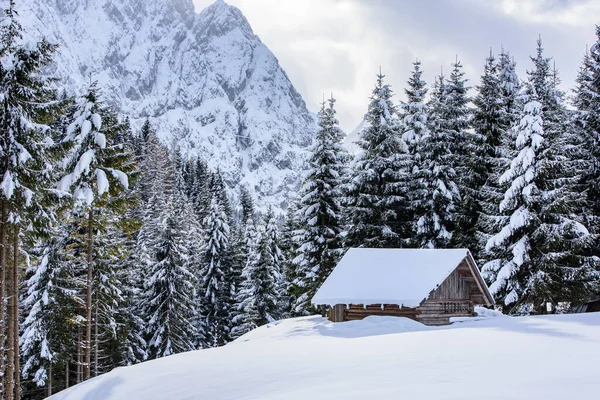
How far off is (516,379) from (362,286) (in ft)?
54.9

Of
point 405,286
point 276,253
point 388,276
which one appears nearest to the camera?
point 405,286

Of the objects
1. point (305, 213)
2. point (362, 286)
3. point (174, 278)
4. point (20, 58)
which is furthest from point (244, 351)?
point (174, 278)

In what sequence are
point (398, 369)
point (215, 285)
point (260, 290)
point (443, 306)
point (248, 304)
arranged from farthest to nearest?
point (215, 285), point (260, 290), point (248, 304), point (443, 306), point (398, 369)

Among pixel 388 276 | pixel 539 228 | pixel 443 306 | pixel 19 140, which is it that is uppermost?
pixel 19 140

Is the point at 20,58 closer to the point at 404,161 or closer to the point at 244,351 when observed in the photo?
the point at 244,351

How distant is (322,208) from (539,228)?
13867mm

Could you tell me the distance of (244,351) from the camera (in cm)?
1672

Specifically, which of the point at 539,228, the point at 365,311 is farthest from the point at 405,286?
the point at 539,228

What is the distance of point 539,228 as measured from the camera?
77.2 ft

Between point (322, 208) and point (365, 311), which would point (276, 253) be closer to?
point (322, 208)

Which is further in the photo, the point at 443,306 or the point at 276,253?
the point at 276,253

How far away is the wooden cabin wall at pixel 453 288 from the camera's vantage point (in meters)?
24.7

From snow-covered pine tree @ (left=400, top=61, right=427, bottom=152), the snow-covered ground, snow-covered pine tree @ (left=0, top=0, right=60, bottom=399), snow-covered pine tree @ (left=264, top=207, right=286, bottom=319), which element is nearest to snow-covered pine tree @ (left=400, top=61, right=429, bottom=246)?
snow-covered pine tree @ (left=400, top=61, right=427, bottom=152)

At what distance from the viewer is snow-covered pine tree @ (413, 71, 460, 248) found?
99.6 ft
